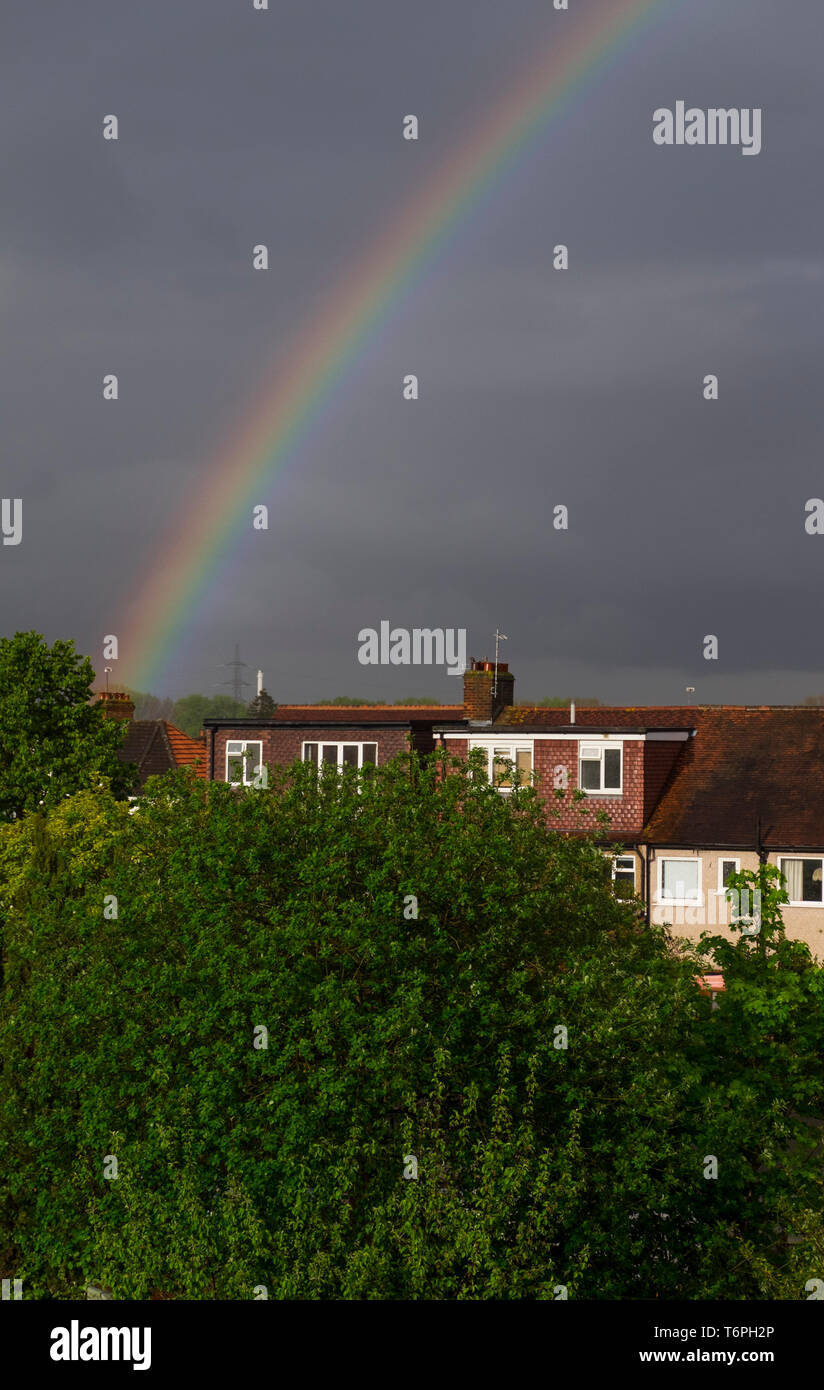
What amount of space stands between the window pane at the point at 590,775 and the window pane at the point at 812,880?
27.3 ft

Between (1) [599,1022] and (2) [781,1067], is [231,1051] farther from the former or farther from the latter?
(2) [781,1067]

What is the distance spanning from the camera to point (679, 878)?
54000 mm

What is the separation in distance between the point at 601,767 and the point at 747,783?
18.4ft

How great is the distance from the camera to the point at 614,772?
5516cm

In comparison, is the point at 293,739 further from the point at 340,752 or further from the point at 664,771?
the point at 664,771

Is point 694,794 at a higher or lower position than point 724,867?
higher

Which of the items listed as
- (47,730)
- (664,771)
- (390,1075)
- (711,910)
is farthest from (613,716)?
(390,1075)

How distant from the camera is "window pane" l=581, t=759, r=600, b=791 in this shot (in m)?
55.4

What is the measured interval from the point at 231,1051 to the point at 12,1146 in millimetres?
5987

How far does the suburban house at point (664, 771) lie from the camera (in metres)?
52.3

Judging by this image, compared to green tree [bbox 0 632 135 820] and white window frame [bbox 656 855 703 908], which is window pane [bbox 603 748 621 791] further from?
green tree [bbox 0 632 135 820]

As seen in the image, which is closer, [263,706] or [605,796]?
Answer: [605,796]

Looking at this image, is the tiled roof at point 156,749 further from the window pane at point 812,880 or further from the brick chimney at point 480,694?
the window pane at point 812,880
